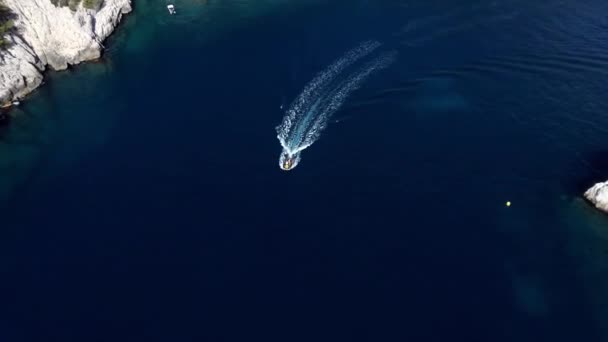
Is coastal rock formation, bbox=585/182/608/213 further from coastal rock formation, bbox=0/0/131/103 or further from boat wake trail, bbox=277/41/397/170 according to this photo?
coastal rock formation, bbox=0/0/131/103

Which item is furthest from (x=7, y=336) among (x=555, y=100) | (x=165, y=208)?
(x=555, y=100)

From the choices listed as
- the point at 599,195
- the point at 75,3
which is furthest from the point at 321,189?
the point at 75,3

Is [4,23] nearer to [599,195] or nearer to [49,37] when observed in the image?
[49,37]

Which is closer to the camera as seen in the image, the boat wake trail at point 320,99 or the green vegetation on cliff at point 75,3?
the boat wake trail at point 320,99

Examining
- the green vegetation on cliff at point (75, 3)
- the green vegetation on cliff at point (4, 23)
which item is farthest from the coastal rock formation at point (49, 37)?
the green vegetation on cliff at point (4, 23)

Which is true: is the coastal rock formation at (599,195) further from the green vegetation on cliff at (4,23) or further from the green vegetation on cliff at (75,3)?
the green vegetation on cliff at (4,23)

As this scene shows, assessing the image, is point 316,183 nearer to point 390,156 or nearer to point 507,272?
point 390,156
